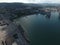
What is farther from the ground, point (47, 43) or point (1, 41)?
point (1, 41)

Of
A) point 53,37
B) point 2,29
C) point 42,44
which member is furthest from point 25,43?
point 53,37

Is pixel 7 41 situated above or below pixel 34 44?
above

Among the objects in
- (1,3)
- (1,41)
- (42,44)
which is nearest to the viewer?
(1,41)

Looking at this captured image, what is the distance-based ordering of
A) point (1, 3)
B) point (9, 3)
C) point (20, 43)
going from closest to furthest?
point (20, 43), point (1, 3), point (9, 3)

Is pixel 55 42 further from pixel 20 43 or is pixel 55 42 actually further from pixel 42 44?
pixel 20 43

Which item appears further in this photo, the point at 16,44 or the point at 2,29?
the point at 2,29

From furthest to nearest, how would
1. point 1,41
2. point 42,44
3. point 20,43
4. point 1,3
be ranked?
point 1,3, point 42,44, point 20,43, point 1,41

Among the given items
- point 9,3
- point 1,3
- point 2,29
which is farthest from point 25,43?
point 9,3

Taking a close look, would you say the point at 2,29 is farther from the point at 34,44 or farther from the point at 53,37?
the point at 53,37

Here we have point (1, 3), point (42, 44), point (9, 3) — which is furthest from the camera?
point (9, 3)
